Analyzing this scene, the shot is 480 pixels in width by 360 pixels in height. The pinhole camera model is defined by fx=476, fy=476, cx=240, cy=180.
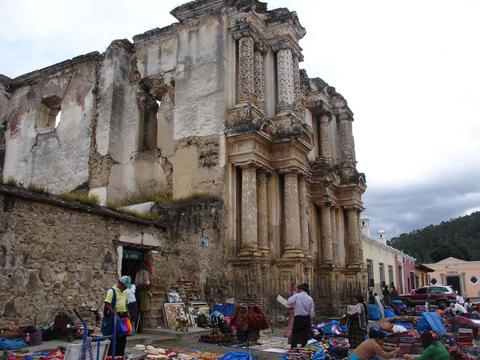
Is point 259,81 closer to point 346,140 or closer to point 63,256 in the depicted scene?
point 346,140

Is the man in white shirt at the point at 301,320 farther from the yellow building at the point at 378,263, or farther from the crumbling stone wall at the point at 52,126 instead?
the yellow building at the point at 378,263

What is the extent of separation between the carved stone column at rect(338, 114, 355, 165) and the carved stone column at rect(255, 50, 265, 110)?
8.37 meters

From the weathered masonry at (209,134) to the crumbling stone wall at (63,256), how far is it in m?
1.33

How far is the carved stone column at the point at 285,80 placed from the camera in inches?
723

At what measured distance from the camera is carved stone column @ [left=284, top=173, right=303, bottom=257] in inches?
648

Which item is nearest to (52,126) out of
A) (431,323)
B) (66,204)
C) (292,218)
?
(292,218)

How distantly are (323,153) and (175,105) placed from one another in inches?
341

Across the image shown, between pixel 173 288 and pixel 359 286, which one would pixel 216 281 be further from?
pixel 359 286

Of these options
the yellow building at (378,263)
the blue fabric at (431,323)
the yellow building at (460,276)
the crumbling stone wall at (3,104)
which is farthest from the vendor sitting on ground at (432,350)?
the yellow building at (460,276)

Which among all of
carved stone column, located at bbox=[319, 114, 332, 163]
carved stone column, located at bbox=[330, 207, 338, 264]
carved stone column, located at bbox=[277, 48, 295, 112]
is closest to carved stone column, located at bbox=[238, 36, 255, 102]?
carved stone column, located at bbox=[277, 48, 295, 112]

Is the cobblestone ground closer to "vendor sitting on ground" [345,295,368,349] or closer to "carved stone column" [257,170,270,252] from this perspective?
"vendor sitting on ground" [345,295,368,349]

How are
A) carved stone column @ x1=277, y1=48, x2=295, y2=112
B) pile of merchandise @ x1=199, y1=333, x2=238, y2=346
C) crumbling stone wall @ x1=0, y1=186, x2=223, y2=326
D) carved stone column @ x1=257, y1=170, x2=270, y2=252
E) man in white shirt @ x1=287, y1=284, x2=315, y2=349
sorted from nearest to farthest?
crumbling stone wall @ x1=0, y1=186, x2=223, y2=326
man in white shirt @ x1=287, y1=284, x2=315, y2=349
pile of merchandise @ x1=199, y1=333, x2=238, y2=346
carved stone column @ x1=257, y1=170, x2=270, y2=252
carved stone column @ x1=277, y1=48, x2=295, y2=112

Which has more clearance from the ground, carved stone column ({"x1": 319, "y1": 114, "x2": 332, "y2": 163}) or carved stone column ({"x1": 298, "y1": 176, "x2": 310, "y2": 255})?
carved stone column ({"x1": 319, "y1": 114, "x2": 332, "y2": 163})

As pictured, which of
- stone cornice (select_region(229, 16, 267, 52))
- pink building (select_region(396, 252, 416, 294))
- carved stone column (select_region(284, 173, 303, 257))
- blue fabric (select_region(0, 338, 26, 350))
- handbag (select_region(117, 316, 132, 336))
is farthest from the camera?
pink building (select_region(396, 252, 416, 294))
